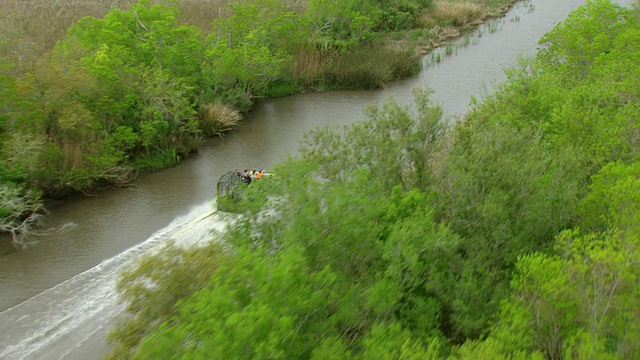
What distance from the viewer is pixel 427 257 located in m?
13.0

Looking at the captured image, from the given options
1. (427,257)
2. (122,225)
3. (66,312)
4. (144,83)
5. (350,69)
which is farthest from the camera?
(350,69)

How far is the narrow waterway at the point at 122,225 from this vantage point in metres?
17.0

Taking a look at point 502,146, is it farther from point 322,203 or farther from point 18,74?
point 18,74

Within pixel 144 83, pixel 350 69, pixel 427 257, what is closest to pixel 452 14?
pixel 350 69

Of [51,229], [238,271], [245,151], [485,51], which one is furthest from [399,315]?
[485,51]

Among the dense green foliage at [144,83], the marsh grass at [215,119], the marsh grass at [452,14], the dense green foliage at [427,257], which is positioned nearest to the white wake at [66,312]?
the dense green foliage at [427,257]

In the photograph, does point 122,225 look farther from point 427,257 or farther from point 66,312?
point 427,257

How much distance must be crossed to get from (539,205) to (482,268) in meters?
2.35

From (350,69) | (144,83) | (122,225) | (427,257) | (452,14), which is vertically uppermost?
(144,83)

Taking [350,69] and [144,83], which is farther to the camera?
[350,69]

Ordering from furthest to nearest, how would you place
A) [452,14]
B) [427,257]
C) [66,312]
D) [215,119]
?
[452,14] → [215,119] → [66,312] → [427,257]

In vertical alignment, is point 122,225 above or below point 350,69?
below

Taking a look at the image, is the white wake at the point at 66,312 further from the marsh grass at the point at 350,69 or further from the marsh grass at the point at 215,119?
the marsh grass at the point at 350,69

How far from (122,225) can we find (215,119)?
11.1 metres
